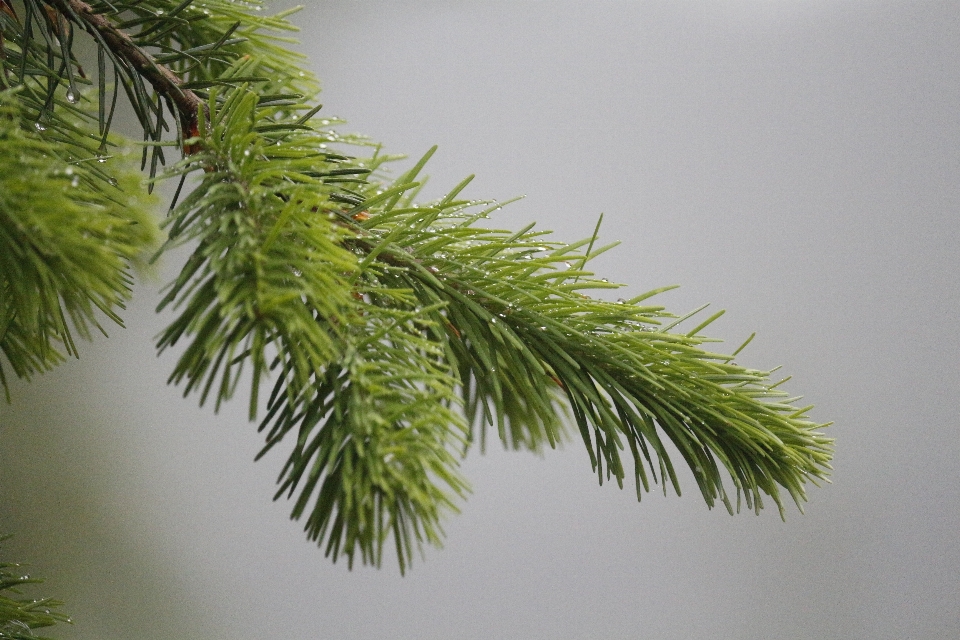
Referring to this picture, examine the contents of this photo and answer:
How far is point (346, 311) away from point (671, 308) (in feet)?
2.35

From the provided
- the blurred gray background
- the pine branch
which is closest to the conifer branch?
the pine branch

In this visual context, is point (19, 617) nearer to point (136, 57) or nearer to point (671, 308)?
point (136, 57)

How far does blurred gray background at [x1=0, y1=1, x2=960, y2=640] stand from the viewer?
Result: 28.6 inches

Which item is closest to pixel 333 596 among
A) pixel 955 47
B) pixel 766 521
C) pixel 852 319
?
pixel 766 521

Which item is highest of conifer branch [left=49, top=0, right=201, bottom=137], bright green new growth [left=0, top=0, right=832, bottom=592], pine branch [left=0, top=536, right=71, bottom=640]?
conifer branch [left=49, top=0, right=201, bottom=137]

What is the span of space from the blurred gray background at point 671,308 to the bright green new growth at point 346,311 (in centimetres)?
55

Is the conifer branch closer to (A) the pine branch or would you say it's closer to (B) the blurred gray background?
(A) the pine branch

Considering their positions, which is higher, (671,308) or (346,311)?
(671,308)

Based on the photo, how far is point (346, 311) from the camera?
0.47 ft

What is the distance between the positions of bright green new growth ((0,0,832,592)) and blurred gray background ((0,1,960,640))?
0.55 meters

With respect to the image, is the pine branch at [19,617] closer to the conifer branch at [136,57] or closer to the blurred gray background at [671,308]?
the conifer branch at [136,57]

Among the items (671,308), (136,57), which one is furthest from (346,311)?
(671,308)

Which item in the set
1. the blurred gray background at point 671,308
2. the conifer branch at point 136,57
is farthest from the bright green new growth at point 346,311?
the blurred gray background at point 671,308

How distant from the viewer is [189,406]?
892mm
